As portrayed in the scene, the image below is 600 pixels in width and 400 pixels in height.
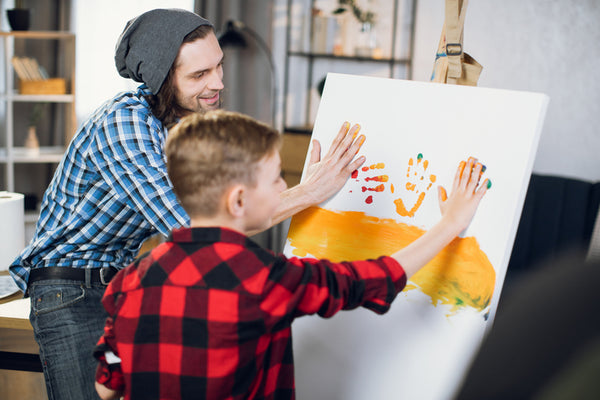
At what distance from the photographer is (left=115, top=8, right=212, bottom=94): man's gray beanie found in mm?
1279

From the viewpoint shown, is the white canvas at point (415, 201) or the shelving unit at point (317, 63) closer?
the white canvas at point (415, 201)

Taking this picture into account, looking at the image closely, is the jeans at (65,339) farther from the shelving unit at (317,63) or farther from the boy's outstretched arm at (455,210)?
the shelving unit at (317,63)

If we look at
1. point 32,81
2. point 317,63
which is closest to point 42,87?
point 32,81

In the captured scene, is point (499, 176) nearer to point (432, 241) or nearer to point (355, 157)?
point (432, 241)

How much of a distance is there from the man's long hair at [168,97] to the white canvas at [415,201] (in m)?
0.33

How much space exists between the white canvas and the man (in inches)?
3.4

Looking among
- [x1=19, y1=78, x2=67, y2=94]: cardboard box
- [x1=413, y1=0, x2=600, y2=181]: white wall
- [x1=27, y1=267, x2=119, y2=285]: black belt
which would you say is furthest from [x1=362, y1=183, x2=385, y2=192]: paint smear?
[x1=19, y1=78, x2=67, y2=94]: cardboard box

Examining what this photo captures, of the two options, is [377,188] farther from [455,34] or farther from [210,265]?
[210,265]

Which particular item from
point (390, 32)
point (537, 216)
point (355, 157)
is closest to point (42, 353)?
point (355, 157)

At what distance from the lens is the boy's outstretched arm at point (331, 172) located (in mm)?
1332

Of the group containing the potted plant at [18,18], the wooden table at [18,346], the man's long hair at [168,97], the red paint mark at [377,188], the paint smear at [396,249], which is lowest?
the wooden table at [18,346]

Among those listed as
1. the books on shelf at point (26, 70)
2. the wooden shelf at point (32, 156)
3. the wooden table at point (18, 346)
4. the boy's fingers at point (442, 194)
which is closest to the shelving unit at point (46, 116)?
the wooden shelf at point (32, 156)

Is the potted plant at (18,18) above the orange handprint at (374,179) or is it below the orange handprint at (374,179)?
above

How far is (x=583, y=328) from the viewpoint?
361 mm
